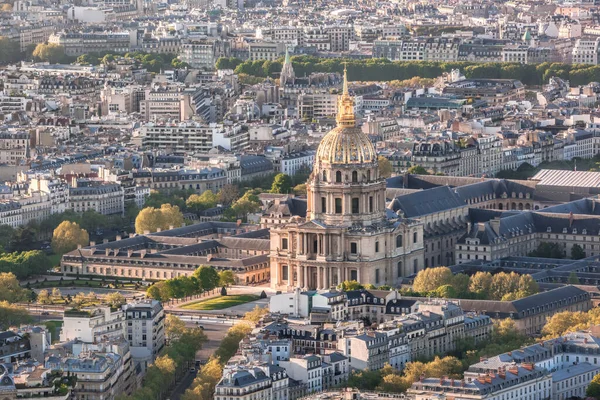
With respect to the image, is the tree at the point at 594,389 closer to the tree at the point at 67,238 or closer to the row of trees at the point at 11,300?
the row of trees at the point at 11,300

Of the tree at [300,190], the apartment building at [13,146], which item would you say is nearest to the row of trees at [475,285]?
the tree at [300,190]

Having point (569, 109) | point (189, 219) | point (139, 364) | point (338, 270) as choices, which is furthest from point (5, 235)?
point (569, 109)

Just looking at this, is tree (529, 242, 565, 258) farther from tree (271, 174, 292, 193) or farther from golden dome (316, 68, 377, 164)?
tree (271, 174, 292, 193)

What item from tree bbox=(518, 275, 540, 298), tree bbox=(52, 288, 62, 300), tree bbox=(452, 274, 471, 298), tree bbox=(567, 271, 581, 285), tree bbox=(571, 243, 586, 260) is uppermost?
tree bbox=(518, 275, 540, 298)

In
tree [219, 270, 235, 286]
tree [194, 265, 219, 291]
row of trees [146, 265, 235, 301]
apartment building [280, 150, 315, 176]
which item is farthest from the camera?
apartment building [280, 150, 315, 176]

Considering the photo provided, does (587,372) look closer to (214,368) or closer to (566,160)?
(214,368)

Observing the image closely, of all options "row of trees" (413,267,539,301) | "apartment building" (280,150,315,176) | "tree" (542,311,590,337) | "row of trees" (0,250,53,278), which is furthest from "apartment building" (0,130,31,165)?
"tree" (542,311,590,337)
